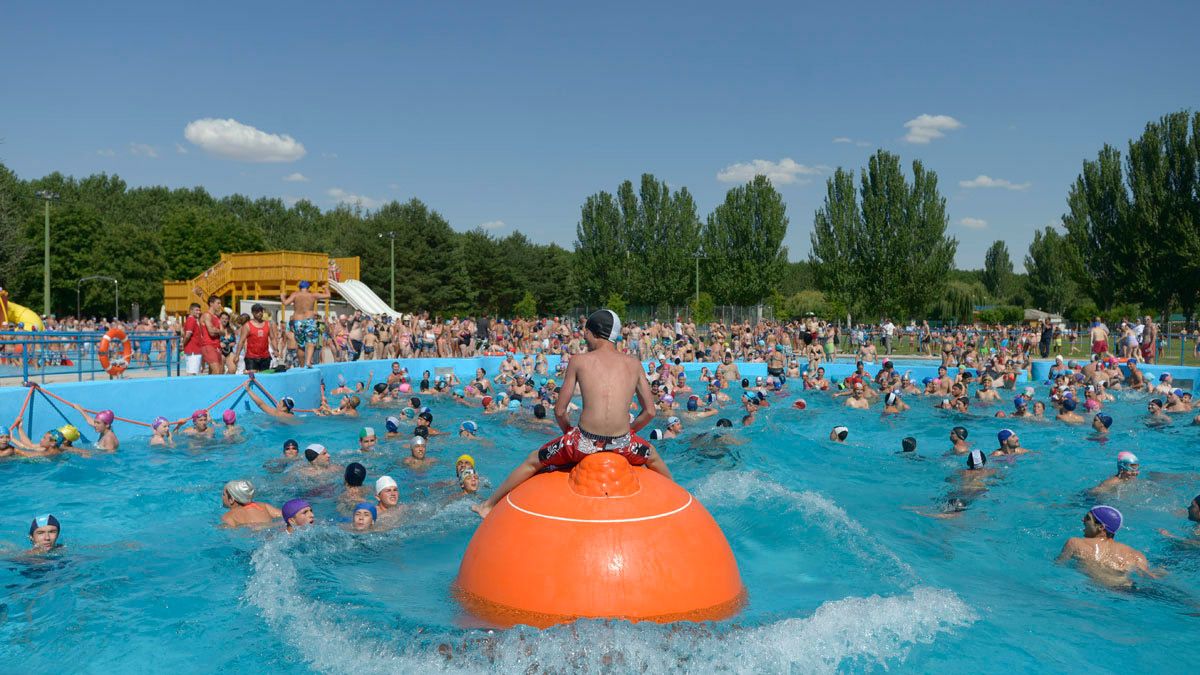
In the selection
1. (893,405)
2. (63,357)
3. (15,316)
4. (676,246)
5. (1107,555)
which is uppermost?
(676,246)

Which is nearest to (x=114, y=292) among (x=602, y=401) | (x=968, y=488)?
(x=968, y=488)

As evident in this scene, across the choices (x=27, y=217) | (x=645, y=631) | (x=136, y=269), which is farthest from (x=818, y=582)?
(x=27, y=217)

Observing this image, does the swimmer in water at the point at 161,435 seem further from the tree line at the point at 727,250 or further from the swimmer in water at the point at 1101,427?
the tree line at the point at 727,250

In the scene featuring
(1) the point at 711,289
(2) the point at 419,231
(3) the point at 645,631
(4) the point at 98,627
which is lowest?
(4) the point at 98,627

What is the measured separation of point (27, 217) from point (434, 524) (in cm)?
7382

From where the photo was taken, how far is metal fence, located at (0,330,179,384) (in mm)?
14828

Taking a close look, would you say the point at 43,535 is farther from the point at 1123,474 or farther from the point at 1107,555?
the point at 1123,474

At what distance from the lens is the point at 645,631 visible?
4688 mm

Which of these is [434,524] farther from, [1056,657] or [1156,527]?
[1156,527]

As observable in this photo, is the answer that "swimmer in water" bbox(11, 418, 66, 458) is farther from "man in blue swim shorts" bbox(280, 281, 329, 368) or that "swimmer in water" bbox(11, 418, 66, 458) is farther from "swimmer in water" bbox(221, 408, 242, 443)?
"man in blue swim shorts" bbox(280, 281, 329, 368)

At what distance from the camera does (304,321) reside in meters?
19.8

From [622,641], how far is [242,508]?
19.0 feet

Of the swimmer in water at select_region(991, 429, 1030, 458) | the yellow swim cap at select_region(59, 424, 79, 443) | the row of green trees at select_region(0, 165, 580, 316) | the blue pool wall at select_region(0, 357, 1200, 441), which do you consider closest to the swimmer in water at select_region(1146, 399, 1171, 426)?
the swimmer in water at select_region(991, 429, 1030, 458)

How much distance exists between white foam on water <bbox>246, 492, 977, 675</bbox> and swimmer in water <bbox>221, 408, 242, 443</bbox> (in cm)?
778
